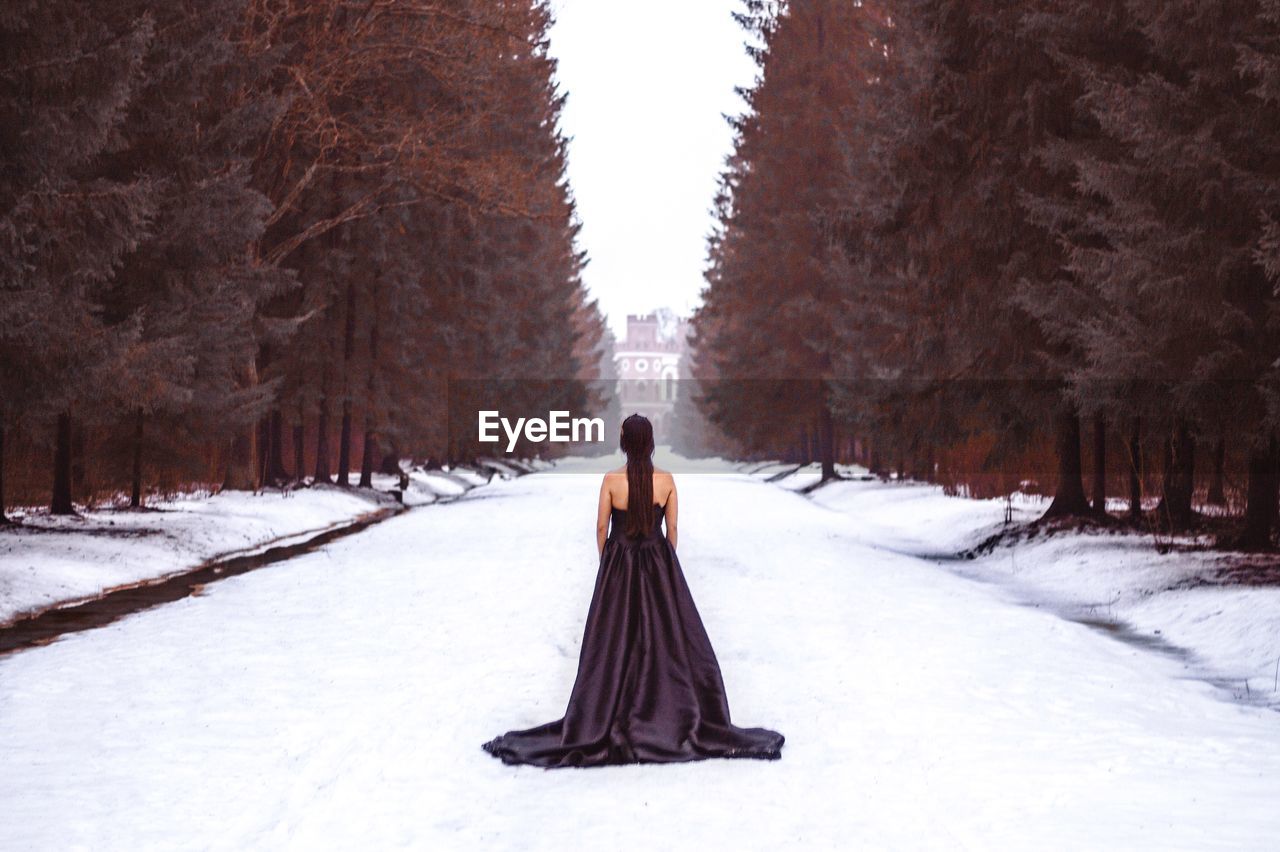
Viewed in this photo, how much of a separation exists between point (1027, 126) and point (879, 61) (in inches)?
545

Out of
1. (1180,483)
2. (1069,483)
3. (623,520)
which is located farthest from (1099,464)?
(623,520)

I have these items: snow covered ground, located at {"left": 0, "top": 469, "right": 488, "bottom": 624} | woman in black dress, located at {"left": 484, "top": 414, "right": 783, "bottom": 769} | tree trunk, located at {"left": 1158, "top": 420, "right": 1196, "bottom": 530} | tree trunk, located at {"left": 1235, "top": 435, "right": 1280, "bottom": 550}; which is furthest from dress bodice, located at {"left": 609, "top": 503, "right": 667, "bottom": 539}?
tree trunk, located at {"left": 1158, "top": 420, "right": 1196, "bottom": 530}

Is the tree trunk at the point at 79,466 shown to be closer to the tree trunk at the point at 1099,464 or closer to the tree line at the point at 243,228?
the tree line at the point at 243,228

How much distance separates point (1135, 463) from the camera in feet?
78.8

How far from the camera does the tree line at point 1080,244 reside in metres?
15.5

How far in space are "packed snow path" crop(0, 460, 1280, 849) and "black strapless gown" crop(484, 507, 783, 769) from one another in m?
0.21

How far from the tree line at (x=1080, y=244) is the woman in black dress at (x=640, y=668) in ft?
25.1

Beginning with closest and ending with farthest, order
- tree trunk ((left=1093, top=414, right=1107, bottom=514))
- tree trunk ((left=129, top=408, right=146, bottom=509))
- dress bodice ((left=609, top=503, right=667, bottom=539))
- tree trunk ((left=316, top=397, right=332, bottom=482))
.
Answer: dress bodice ((left=609, top=503, right=667, bottom=539))
tree trunk ((left=1093, top=414, right=1107, bottom=514))
tree trunk ((left=129, top=408, right=146, bottom=509))
tree trunk ((left=316, top=397, right=332, bottom=482))

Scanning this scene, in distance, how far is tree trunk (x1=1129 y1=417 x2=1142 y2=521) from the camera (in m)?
19.5

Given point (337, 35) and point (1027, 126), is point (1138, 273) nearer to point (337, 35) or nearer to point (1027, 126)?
point (1027, 126)

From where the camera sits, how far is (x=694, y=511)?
33.2 metres

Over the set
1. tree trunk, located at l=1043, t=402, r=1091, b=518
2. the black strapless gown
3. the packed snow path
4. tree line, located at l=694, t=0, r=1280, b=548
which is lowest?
the packed snow path

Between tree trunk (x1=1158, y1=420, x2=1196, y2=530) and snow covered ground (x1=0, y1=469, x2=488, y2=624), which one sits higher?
tree trunk (x1=1158, y1=420, x2=1196, y2=530)

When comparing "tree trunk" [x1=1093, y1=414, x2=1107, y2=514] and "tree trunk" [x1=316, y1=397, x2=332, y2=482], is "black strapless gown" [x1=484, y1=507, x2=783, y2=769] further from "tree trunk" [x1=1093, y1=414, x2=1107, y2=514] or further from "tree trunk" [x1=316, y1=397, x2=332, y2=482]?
"tree trunk" [x1=316, y1=397, x2=332, y2=482]
